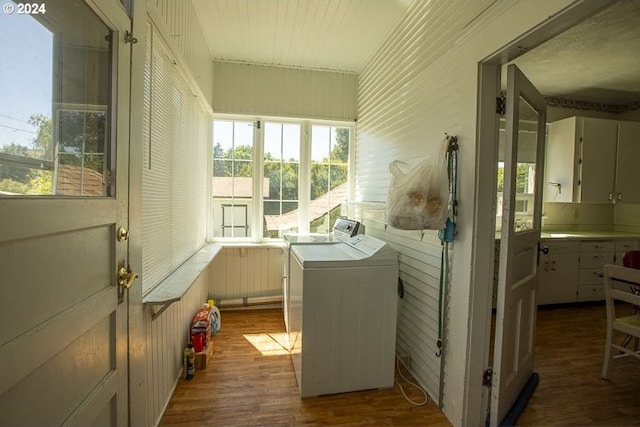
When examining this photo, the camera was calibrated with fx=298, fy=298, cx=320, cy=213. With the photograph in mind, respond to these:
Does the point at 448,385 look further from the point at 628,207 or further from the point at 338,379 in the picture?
the point at 628,207

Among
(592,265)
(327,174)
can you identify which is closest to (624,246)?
(592,265)

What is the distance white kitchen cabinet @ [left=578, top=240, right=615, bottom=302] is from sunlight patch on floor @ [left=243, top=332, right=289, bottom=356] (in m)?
3.52

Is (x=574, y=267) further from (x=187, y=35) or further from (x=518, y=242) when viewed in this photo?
(x=187, y=35)

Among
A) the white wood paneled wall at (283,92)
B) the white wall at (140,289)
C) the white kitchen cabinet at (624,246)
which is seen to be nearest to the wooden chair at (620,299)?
the white kitchen cabinet at (624,246)

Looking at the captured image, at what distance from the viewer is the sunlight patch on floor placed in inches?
99.3

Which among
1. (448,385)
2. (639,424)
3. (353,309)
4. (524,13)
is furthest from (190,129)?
(639,424)

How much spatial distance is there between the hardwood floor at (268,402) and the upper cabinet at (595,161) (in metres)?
3.37

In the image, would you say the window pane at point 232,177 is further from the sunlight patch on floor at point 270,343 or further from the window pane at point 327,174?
the sunlight patch on floor at point 270,343

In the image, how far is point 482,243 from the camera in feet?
5.24

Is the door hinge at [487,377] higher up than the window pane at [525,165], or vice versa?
the window pane at [525,165]

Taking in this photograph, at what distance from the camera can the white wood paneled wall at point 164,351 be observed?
153 cm

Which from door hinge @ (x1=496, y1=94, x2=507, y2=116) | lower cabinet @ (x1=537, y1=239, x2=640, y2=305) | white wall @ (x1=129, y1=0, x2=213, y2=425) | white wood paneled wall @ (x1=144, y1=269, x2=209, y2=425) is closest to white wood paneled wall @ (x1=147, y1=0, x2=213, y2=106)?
white wall @ (x1=129, y1=0, x2=213, y2=425)

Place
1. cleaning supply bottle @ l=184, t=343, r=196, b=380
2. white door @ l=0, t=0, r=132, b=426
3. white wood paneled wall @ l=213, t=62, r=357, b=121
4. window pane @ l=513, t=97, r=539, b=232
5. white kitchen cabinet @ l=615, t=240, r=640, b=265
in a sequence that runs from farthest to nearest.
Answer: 1. white kitchen cabinet @ l=615, t=240, r=640, b=265
2. white wood paneled wall @ l=213, t=62, r=357, b=121
3. cleaning supply bottle @ l=184, t=343, r=196, b=380
4. window pane @ l=513, t=97, r=539, b=232
5. white door @ l=0, t=0, r=132, b=426

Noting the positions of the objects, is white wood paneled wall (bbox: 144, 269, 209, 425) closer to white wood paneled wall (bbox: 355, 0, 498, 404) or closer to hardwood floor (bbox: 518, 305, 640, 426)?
white wood paneled wall (bbox: 355, 0, 498, 404)
